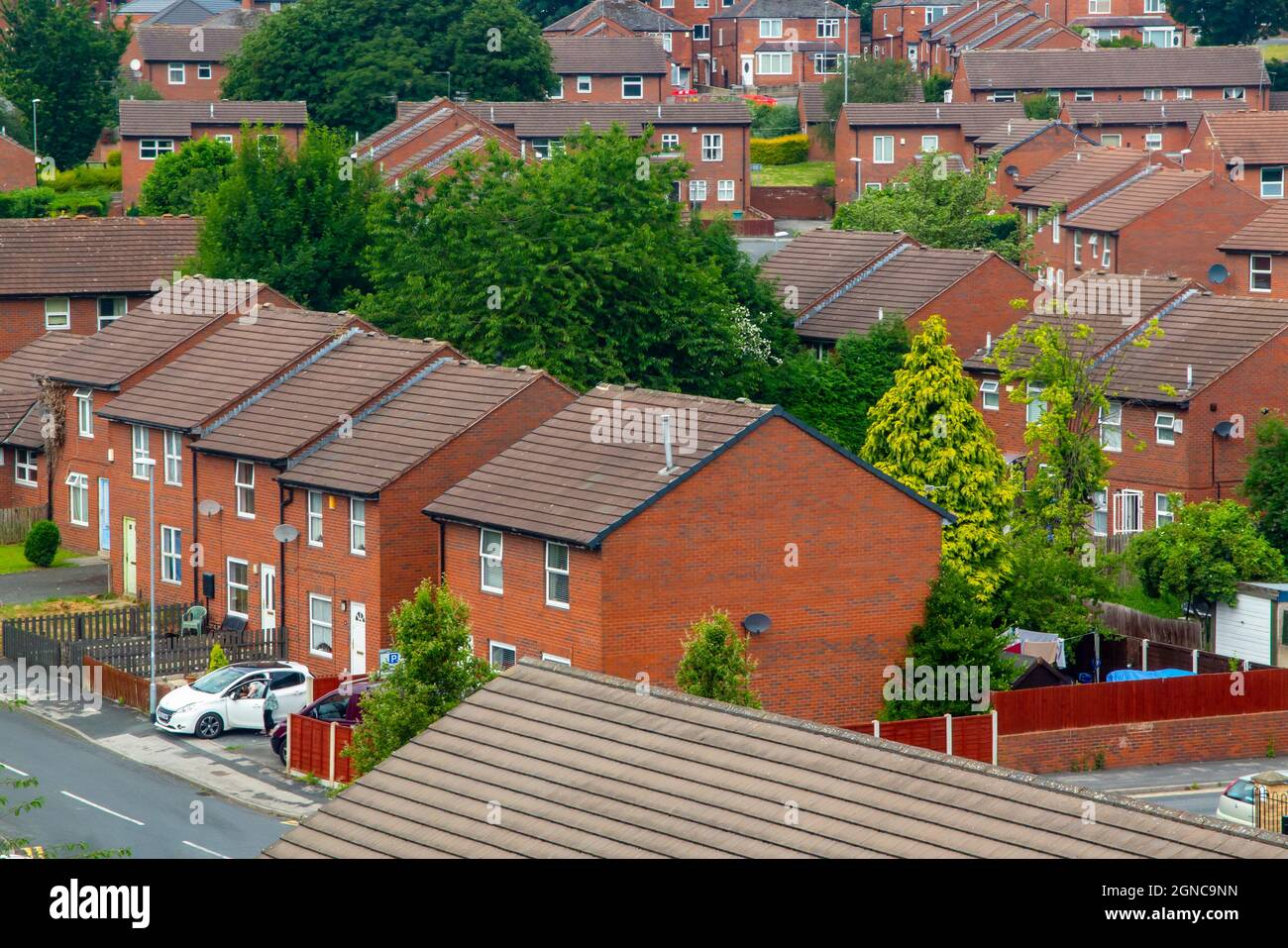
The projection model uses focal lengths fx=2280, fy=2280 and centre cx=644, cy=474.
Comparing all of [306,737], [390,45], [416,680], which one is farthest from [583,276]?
[390,45]

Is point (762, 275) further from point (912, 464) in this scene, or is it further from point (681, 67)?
point (681, 67)

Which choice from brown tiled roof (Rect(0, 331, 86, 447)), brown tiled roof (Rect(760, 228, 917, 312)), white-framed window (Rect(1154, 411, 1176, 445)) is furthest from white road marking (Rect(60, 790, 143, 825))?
brown tiled roof (Rect(760, 228, 917, 312))

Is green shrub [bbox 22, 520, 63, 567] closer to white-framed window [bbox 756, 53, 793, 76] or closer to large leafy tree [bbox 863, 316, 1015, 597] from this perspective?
large leafy tree [bbox 863, 316, 1015, 597]

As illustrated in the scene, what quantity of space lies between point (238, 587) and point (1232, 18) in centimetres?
9502

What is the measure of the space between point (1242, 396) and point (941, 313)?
1059 cm

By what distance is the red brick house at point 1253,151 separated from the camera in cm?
8756

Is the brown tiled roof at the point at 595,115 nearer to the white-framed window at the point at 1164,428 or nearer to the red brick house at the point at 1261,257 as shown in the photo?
the red brick house at the point at 1261,257

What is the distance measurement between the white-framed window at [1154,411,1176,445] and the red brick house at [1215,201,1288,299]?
51.8 ft

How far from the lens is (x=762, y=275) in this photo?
2736 inches

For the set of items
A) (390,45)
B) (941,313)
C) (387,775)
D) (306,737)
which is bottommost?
(306,737)

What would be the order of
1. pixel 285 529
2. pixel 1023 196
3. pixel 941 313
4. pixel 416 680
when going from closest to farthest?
pixel 416 680 < pixel 285 529 < pixel 941 313 < pixel 1023 196

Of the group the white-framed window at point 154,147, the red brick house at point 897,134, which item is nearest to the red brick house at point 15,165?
the white-framed window at point 154,147

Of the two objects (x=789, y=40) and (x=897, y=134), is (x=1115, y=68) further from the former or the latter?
(x=789, y=40)

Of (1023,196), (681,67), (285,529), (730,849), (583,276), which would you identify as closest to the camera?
(730,849)
